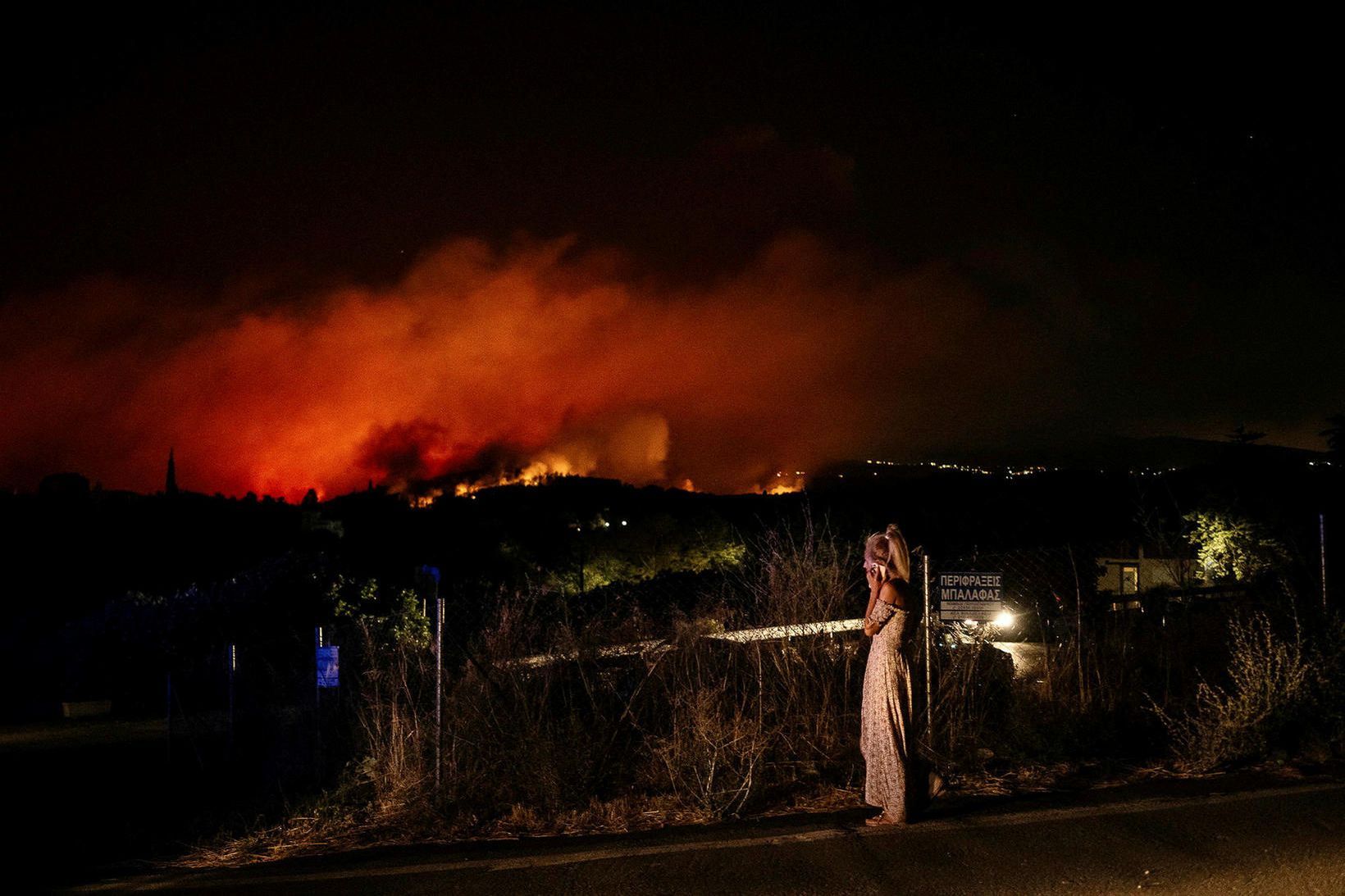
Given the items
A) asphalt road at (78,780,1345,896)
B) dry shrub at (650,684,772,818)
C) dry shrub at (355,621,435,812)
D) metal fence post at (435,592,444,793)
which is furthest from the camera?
dry shrub at (355,621,435,812)

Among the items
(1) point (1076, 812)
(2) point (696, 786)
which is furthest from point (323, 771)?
(1) point (1076, 812)

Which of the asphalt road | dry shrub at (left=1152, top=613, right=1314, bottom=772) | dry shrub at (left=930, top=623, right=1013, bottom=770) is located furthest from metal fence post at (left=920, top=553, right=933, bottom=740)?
dry shrub at (left=1152, top=613, right=1314, bottom=772)

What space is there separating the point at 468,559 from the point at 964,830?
1640 inches

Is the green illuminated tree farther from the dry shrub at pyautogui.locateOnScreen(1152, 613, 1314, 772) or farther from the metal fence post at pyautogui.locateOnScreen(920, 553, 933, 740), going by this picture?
the metal fence post at pyautogui.locateOnScreen(920, 553, 933, 740)

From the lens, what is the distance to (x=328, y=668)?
28.0ft

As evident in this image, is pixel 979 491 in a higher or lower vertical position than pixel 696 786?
higher

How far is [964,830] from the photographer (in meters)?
6.43

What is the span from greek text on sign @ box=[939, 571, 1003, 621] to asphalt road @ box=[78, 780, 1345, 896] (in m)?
1.42

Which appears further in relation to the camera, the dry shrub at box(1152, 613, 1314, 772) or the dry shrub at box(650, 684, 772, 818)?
the dry shrub at box(1152, 613, 1314, 772)

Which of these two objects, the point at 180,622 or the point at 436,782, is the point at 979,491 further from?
the point at 436,782

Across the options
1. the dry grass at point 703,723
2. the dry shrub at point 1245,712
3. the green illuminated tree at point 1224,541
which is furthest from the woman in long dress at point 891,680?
the green illuminated tree at point 1224,541

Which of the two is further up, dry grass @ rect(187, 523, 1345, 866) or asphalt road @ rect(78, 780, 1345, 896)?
dry grass @ rect(187, 523, 1345, 866)

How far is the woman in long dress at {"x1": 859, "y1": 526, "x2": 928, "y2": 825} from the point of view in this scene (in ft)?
21.5

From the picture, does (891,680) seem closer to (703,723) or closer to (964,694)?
(703,723)
